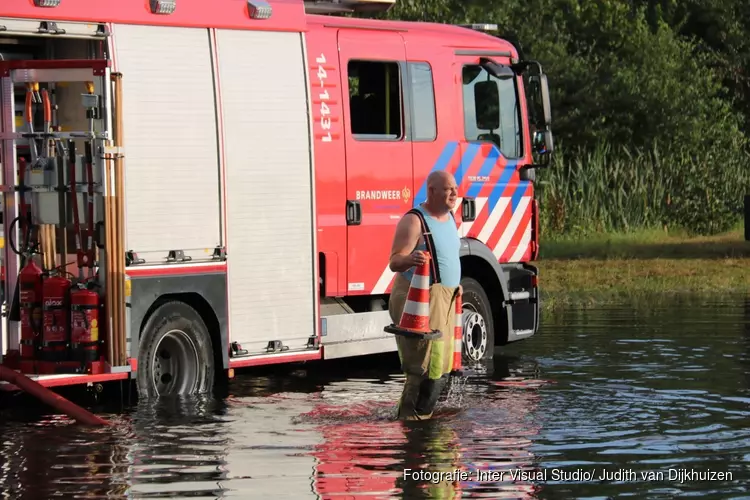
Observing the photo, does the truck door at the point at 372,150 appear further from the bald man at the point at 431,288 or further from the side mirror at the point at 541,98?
the bald man at the point at 431,288

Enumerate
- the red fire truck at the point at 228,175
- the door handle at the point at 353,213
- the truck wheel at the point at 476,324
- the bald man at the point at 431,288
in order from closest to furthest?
the bald man at the point at 431,288
the red fire truck at the point at 228,175
the door handle at the point at 353,213
the truck wheel at the point at 476,324

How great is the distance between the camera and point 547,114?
640 inches

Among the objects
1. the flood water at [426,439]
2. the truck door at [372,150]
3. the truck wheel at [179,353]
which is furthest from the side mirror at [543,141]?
the truck wheel at [179,353]

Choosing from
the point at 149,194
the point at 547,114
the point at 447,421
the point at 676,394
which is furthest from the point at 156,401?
the point at 547,114

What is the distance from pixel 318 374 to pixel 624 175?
19733mm

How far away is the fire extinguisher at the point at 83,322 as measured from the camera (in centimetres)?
1227

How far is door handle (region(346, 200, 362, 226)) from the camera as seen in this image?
15.0 metres

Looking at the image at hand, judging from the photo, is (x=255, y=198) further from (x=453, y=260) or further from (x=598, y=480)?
(x=598, y=480)

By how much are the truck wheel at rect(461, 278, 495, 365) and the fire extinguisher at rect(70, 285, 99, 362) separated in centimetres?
473

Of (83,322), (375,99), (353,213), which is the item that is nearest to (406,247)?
(83,322)

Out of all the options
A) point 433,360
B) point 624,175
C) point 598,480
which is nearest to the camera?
point 598,480

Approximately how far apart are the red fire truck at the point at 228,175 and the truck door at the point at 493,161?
25mm

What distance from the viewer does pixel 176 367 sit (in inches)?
533

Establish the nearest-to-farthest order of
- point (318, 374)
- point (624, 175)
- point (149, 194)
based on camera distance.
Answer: point (149, 194)
point (318, 374)
point (624, 175)
